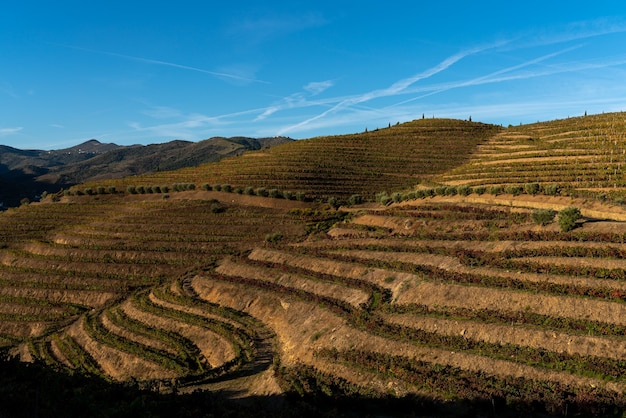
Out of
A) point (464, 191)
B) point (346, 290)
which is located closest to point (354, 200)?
point (464, 191)

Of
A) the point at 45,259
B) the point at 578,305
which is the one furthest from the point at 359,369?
the point at 45,259

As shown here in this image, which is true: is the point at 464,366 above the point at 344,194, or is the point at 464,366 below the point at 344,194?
below

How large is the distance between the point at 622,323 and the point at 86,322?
165 ft

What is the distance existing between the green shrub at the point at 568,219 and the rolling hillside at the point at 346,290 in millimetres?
479

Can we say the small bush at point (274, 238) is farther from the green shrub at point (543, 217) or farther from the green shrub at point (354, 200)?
the green shrub at point (543, 217)

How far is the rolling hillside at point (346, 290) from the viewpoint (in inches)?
→ 928

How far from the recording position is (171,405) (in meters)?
19.2

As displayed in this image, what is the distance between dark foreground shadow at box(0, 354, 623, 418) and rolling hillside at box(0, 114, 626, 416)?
0.18 m

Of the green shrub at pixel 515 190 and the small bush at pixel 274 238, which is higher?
the green shrub at pixel 515 190

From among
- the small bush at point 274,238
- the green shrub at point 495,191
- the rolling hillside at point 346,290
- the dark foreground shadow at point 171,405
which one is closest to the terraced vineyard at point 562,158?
the rolling hillside at point 346,290

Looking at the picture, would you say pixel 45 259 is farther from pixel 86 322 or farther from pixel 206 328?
pixel 206 328

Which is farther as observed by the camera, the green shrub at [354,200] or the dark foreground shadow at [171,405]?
the green shrub at [354,200]

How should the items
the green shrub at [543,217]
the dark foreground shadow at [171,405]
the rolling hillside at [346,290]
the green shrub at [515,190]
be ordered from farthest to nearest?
the green shrub at [515,190] < the green shrub at [543,217] < the rolling hillside at [346,290] < the dark foreground shadow at [171,405]

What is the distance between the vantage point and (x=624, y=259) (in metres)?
29.6
